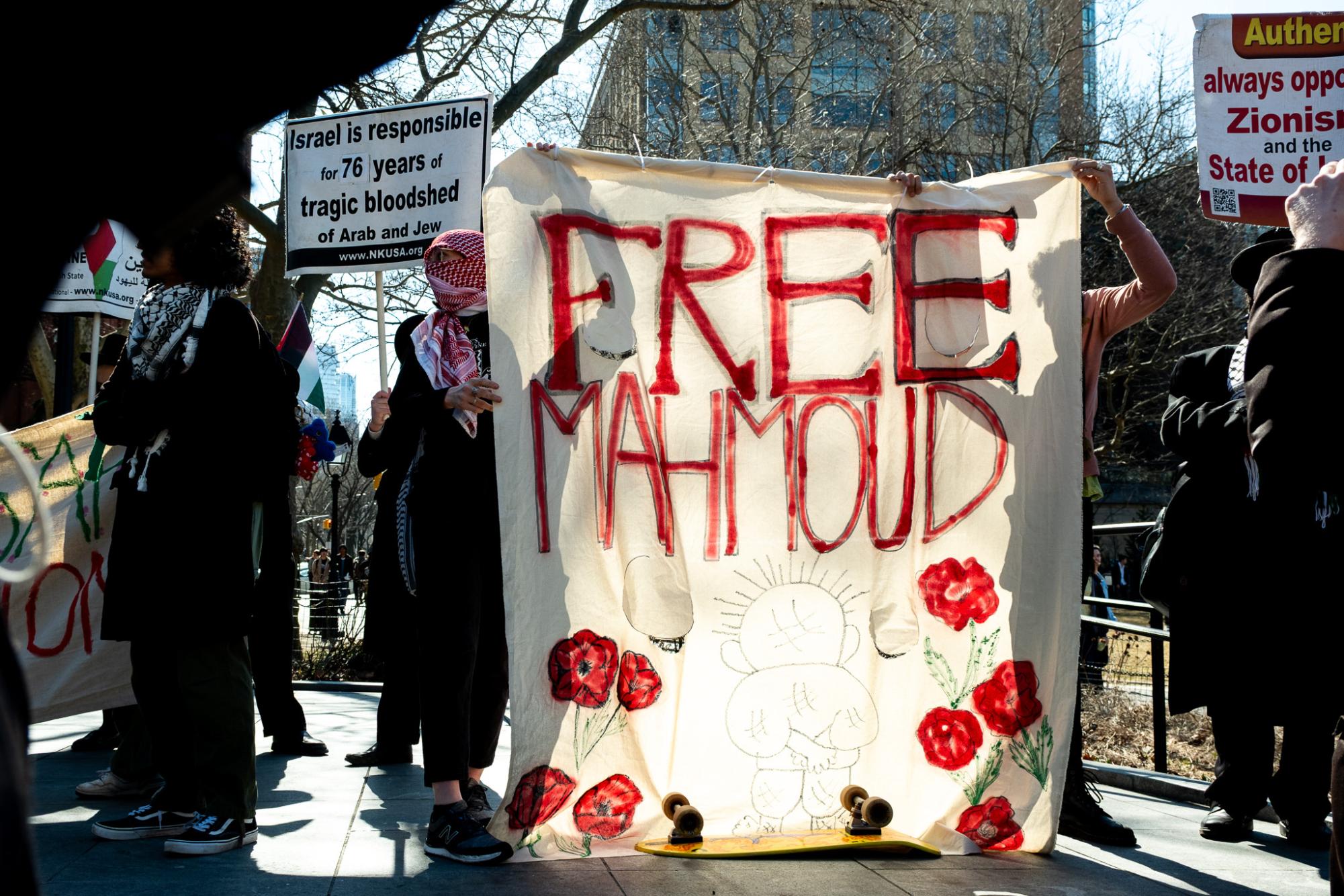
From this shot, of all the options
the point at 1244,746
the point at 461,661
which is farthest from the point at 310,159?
the point at 1244,746

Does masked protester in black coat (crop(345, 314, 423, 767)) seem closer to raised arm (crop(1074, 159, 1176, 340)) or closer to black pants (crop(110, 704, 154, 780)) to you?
black pants (crop(110, 704, 154, 780))

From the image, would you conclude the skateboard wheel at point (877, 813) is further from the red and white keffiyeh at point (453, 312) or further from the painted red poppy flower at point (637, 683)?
the red and white keffiyeh at point (453, 312)

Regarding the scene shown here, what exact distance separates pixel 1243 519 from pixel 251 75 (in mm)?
4021

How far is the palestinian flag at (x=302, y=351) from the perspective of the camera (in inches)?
299

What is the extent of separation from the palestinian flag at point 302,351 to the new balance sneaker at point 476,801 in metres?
3.74

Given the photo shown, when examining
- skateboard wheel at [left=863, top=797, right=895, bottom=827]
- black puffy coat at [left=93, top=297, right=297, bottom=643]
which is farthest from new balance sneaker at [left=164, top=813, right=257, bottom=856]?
skateboard wheel at [left=863, top=797, right=895, bottom=827]

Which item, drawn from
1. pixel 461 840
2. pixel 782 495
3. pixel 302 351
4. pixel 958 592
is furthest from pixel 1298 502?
pixel 302 351

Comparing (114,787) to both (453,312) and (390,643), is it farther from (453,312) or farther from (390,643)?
(453,312)

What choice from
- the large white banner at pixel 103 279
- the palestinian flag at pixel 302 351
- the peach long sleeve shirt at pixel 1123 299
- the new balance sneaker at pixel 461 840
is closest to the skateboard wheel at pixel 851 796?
the new balance sneaker at pixel 461 840

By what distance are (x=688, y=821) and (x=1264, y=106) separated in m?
3.73

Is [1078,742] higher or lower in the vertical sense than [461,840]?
higher

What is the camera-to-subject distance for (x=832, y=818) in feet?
12.1

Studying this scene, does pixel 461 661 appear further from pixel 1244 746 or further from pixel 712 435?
pixel 1244 746

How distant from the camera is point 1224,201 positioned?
16.6 feet
